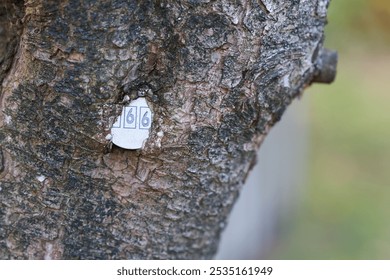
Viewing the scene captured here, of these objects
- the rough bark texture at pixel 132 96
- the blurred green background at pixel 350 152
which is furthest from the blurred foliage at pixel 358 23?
the rough bark texture at pixel 132 96

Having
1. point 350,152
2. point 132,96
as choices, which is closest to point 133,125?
point 132,96

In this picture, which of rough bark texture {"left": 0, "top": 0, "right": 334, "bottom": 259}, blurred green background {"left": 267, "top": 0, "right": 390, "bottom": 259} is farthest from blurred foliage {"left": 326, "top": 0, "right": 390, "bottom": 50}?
rough bark texture {"left": 0, "top": 0, "right": 334, "bottom": 259}

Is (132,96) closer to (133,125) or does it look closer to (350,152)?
(133,125)

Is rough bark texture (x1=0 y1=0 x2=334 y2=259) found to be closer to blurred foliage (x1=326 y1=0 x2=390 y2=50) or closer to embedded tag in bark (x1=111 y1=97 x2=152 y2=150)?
embedded tag in bark (x1=111 y1=97 x2=152 y2=150)

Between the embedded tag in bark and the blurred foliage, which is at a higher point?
the blurred foliage

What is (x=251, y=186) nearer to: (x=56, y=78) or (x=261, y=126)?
(x=261, y=126)

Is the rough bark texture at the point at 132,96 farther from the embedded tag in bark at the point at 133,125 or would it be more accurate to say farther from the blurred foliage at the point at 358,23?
the blurred foliage at the point at 358,23
